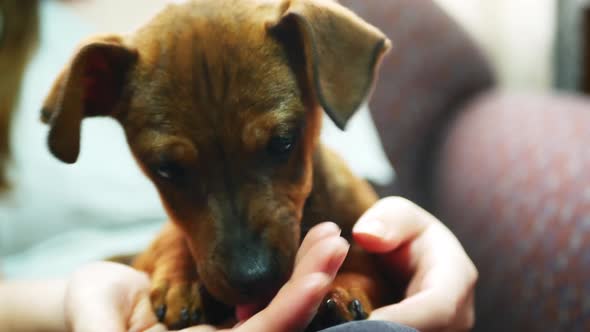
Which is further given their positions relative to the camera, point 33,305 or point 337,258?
point 33,305

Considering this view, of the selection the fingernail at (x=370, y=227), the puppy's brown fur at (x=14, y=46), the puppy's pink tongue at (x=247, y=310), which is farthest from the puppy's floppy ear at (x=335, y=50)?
the puppy's brown fur at (x=14, y=46)

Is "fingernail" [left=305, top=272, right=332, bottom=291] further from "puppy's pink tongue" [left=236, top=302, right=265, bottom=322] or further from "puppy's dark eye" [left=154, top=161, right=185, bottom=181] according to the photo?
"puppy's dark eye" [left=154, top=161, right=185, bottom=181]

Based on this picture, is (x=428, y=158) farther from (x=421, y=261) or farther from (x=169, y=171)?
(x=169, y=171)

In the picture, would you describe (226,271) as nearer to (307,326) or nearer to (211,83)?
(307,326)

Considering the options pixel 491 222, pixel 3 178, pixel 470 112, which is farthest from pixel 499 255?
pixel 3 178

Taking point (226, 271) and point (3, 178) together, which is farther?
point (3, 178)

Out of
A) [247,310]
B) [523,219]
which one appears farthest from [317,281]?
[523,219]

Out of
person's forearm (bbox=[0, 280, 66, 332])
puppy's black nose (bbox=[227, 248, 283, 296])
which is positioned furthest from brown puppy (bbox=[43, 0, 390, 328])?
person's forearm (bbox=[0, 280, 66, 332])
